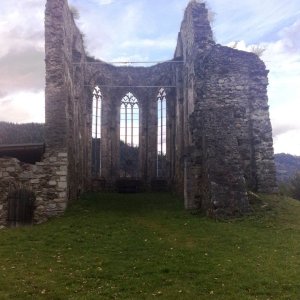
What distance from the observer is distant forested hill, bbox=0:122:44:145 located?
40.1m

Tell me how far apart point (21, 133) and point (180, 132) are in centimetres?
2179

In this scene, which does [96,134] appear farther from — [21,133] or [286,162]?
[286,162]

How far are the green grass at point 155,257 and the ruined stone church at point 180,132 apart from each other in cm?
167

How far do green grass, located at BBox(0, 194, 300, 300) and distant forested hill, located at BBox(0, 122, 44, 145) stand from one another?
23.6 metres

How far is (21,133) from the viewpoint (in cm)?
4262

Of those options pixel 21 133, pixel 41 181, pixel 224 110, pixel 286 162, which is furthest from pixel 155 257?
pixel 286 162

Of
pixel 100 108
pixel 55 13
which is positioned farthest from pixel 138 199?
pixel 55 13

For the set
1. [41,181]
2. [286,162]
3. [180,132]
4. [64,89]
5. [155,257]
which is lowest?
[155,257]

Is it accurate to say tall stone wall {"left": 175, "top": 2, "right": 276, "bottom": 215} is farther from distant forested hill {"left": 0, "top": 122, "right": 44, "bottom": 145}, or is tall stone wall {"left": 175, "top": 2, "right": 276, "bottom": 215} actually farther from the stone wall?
distant forested hill {"left": 0, "top": 122, "right": 44, "bottom": 145}

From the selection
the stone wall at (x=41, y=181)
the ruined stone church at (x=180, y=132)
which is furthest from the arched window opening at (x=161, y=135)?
the stone wall at (x=41, y=181)

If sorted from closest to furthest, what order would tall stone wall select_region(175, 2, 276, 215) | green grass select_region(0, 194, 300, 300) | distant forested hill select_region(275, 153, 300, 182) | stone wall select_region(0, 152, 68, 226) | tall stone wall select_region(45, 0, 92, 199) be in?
green grass select_region(0, 194, 300, 300)
stone wall select_region(0, 152, 68, 226)
tall stone wall select_region(45, 0, 92, 199)
tall stone wall select_region(175, 2, 276, 215)
distant forested hill select_region(275, 153, 300, 182)

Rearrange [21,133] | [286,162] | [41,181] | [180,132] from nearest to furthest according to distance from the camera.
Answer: [41,181] < [180,132] < [21,133] < [286,162]

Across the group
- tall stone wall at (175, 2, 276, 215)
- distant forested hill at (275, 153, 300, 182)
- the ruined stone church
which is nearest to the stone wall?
the ruined stone church

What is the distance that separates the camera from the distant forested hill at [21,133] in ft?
132
